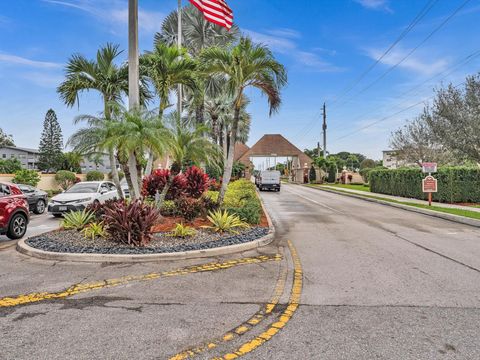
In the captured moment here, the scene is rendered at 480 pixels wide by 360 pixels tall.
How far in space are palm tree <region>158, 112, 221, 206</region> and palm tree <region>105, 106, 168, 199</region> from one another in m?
0.43

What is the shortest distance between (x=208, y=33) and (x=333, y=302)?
2471cm

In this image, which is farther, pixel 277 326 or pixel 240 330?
pixel 277 326

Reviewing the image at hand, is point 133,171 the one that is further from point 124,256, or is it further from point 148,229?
point 124,256

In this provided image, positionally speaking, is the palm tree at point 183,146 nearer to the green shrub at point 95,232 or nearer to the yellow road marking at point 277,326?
the green shrub at point 95,232

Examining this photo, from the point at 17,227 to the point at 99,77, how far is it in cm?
498

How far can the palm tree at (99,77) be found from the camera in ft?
35.6

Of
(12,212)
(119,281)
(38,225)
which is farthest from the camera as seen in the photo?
(38,225)

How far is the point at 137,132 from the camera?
8828 millimetres

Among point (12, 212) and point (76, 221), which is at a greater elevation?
point (12, 212)

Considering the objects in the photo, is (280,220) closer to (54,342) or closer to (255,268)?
(255,268)

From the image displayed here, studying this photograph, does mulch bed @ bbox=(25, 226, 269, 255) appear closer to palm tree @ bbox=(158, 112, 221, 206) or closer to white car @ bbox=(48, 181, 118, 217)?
palm tree @ bbox=(158, 112, 221, 206)

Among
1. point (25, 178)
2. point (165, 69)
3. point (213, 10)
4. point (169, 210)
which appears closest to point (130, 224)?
point (169, 210)

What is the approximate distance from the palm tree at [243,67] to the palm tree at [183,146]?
1311 millimetres

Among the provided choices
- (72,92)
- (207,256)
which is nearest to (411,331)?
(207,256)
